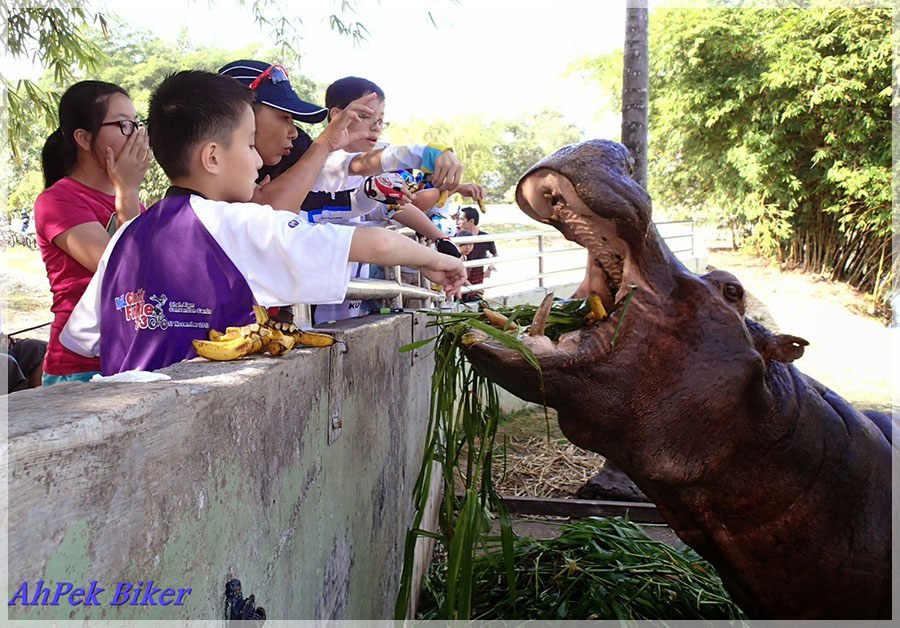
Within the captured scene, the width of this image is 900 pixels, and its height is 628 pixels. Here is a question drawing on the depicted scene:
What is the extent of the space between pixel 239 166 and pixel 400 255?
0.53m

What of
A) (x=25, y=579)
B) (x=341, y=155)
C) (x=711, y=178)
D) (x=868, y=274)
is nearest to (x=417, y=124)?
(x=711, y=178)

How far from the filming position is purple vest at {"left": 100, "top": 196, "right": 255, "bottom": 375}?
5.72ft

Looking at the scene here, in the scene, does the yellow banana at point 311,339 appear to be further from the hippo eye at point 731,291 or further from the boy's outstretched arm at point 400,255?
the hippo eye at point 731,291

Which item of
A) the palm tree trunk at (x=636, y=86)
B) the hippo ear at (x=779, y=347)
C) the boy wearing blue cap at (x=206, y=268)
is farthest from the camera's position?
the palm tree trunk at (x=636, y=86)

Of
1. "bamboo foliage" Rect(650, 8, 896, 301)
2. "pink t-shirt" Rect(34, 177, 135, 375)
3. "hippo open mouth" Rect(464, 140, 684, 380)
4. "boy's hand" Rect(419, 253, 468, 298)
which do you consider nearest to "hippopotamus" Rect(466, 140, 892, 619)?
"hippo open mouth" Rect(464, 140, 684, 380)

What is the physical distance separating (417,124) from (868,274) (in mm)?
29333

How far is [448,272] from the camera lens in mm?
2090

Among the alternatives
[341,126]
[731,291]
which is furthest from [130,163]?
[731,291]

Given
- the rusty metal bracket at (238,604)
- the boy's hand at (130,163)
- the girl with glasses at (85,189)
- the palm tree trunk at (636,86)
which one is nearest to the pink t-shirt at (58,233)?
the girl with glasses at (85,189)

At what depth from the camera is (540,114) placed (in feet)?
216

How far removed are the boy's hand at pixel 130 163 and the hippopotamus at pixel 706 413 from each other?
1.34 m

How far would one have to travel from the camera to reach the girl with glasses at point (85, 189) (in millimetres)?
2465

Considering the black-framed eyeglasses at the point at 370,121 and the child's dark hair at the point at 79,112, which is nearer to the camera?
the child's dark hair at the point at 79,112

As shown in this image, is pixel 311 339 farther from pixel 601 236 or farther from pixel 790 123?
pixel 790 123
